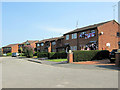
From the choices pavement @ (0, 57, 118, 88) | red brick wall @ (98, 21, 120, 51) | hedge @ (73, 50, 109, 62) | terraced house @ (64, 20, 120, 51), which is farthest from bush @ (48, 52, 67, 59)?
pavement @ (0, 57, 118, 88)

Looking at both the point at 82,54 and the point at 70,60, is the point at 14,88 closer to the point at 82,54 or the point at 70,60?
the point at 70,60

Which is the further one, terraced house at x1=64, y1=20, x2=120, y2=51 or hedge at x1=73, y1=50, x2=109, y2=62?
terraced house at x1=64, y1=20, x2=120, y2=51

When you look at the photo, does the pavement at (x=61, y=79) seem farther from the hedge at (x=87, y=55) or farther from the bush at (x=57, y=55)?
the bush at (x=57, y=55)

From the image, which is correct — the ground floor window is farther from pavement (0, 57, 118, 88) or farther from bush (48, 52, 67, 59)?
pavement (0, 57, 118, 88)

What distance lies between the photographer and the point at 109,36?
26766mm

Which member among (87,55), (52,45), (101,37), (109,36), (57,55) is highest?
(109,36)

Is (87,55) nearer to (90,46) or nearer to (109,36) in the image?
(90,46)

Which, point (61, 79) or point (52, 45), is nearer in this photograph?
point (61, 79)

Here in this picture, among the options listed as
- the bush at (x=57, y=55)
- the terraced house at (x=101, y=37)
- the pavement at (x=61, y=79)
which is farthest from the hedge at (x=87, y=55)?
the bush at (x=57, y=55)

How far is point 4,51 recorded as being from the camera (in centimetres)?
8188

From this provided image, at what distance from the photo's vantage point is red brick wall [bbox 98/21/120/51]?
25.5 metres

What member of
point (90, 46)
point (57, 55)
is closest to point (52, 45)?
point (57, 55)

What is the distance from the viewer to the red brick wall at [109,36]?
2553cm

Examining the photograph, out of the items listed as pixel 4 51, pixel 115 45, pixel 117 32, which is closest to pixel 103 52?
pixel 115 45
